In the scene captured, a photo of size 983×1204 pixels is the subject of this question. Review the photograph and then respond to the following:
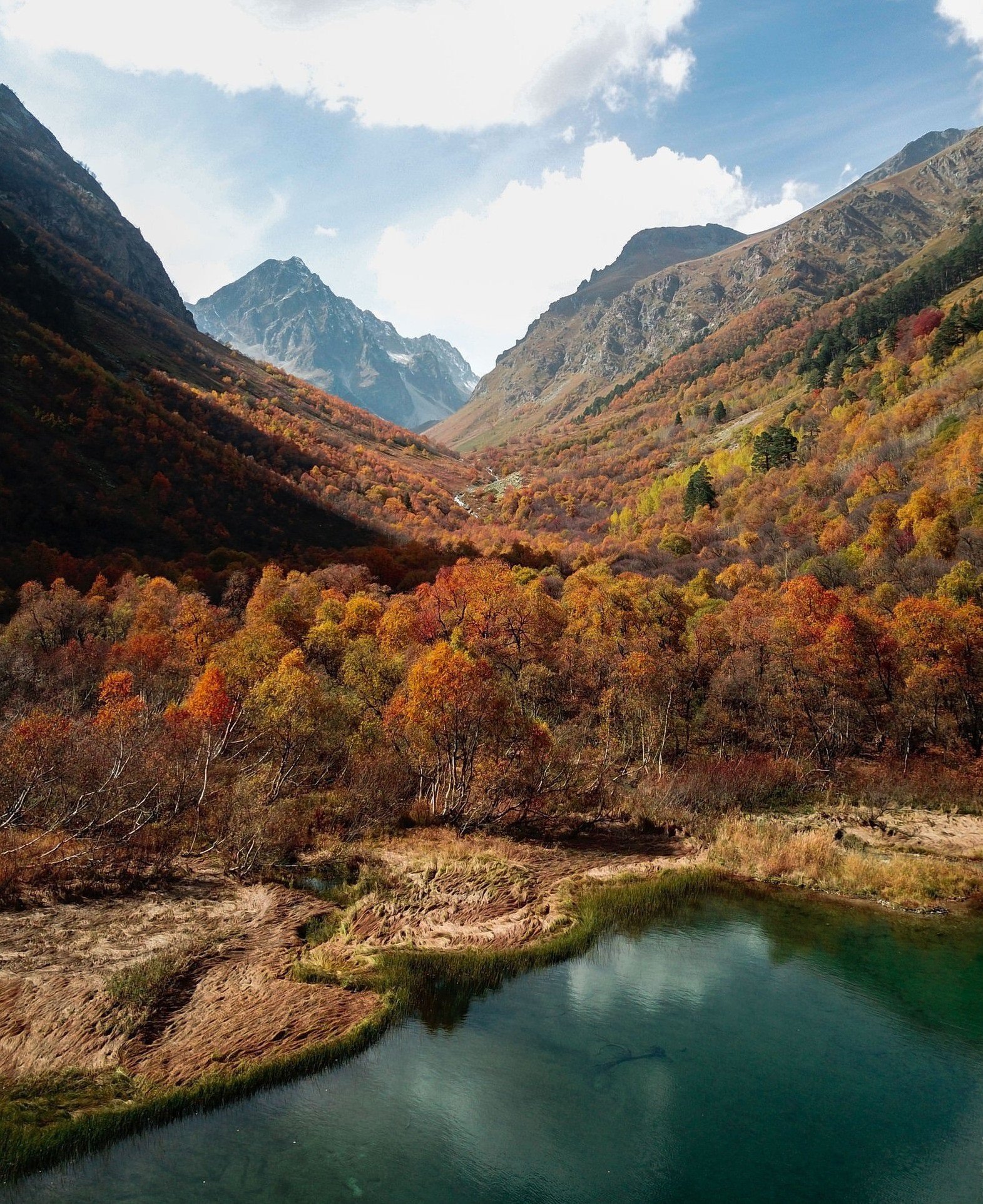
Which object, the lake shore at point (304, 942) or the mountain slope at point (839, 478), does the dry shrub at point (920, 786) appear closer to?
the lake shore at point (304, 942)

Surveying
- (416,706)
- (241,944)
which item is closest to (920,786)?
(416,706)

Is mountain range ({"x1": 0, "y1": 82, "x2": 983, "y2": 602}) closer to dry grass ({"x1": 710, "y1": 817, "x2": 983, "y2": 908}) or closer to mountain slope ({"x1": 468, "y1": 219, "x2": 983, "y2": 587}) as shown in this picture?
mountain slope ({"x1": 468, "y1": 219, "x2": 983, "y2": 587})

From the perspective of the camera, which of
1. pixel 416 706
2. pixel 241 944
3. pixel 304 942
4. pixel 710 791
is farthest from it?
pixel 710 791

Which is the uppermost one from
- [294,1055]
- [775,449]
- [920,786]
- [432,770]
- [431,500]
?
[775,449]

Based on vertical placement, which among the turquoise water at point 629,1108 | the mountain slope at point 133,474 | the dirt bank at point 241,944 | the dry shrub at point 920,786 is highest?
the mountain slope at point 133,474

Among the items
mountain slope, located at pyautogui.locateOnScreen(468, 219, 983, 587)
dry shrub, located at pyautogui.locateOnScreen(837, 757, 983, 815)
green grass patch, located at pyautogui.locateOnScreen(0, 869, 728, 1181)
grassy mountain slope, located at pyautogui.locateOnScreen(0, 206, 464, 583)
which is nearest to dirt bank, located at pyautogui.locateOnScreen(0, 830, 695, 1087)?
green grass patch, located at pyautogui.locateOnScreen(0, 869, 728, 1181)

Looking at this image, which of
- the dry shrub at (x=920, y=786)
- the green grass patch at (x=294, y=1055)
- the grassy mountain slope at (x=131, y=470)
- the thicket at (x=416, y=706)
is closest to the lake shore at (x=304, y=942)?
the green grass patch at (x=294, y=1055)

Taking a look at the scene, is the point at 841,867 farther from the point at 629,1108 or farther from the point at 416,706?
the point at 416,706
